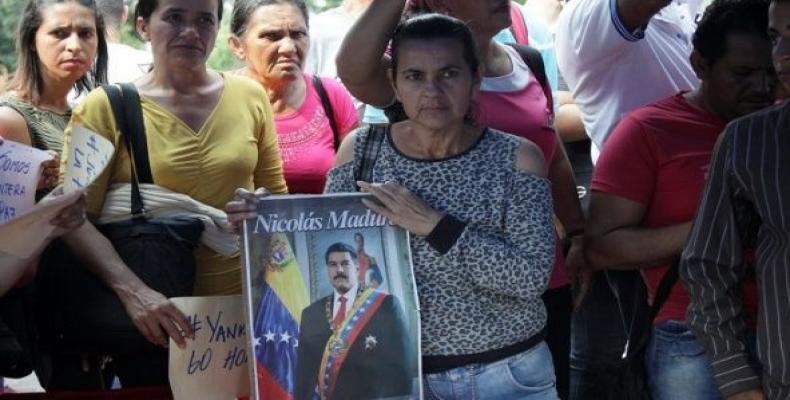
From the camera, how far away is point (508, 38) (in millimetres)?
4965

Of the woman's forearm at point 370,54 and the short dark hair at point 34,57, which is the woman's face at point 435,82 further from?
the short dark hair at point 34,57

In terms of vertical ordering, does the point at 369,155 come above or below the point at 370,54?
below

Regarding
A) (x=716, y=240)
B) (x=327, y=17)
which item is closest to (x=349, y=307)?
(x=716, y=240)

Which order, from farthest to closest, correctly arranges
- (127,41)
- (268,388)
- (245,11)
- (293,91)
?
1. (127,41)
2. (245,11)
3. (293,91)
4. (268,388)

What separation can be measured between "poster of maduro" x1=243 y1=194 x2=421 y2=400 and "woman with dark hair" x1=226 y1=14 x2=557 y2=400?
0.06 m

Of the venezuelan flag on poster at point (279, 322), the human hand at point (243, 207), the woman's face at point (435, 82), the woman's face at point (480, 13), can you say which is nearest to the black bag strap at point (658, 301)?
the woman's face at point (435, 82)

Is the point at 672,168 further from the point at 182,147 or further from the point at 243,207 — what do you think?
the point at 182,147

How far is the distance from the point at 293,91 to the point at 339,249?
1721 mm

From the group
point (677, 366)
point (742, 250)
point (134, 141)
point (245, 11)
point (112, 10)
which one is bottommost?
point (677, 366)

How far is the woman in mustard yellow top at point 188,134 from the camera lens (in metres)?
3.80

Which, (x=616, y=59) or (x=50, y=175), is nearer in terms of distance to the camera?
(x=50, y=175)

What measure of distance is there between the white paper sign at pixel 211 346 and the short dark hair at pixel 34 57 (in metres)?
1.38

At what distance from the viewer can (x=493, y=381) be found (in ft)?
10.8

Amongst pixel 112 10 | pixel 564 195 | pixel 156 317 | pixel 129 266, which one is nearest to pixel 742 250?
pixel 564 195
